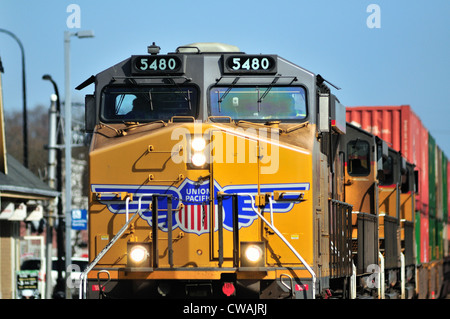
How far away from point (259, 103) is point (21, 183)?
57.0 ft

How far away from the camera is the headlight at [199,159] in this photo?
12.1 m

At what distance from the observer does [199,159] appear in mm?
12070

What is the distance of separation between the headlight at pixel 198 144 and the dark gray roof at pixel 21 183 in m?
14.4

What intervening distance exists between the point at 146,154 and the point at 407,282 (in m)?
14.1

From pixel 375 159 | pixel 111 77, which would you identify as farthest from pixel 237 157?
pixel 375 159

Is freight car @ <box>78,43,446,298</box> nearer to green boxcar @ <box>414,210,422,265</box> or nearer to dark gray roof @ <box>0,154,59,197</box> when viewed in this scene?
green boxcar @ <box>414,210,422,265</box>

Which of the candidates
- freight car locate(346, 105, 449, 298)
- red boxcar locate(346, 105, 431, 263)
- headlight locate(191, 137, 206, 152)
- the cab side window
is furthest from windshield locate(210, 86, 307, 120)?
red boxcar locate(346, 105, 431, 263)

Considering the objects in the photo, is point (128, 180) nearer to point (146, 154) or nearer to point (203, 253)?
point (146, 154)

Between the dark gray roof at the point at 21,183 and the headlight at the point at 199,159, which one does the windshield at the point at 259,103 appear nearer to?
the headlight at the point at 199,159

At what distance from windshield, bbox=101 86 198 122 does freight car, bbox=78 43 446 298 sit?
0.01 m

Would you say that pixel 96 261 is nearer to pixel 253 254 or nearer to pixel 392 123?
pixel 253 254

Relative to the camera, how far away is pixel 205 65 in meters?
12.7

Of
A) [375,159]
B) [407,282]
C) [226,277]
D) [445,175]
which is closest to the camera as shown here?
[226,277]

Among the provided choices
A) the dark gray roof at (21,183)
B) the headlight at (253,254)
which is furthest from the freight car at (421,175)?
the headlight at (253,254)
